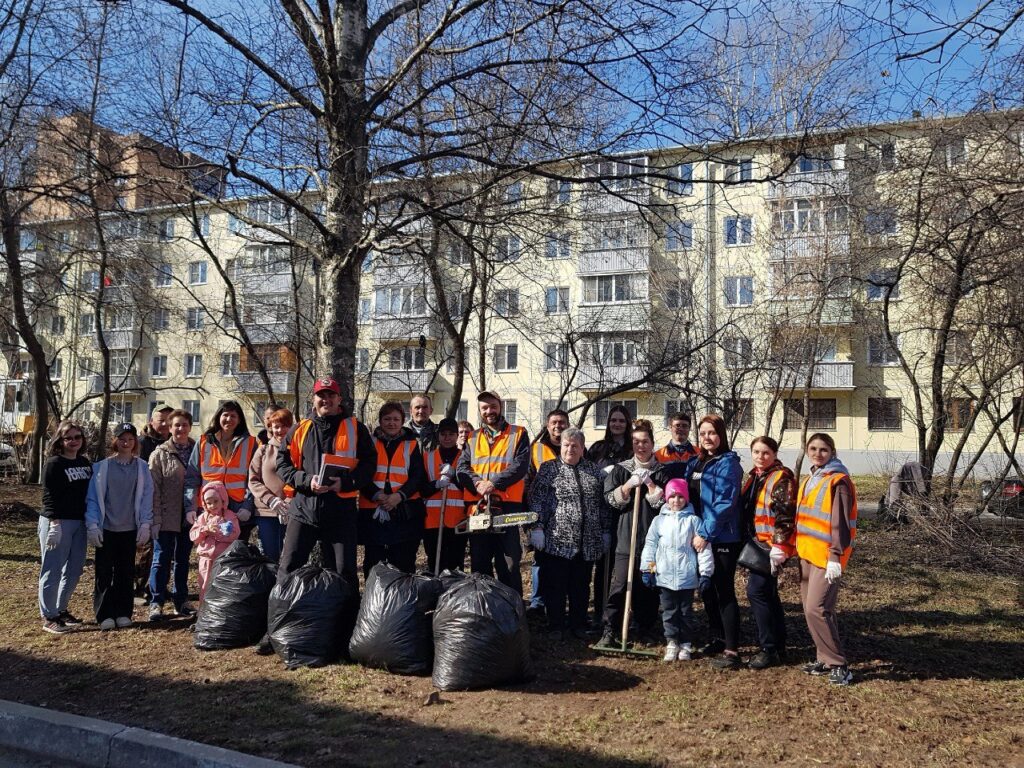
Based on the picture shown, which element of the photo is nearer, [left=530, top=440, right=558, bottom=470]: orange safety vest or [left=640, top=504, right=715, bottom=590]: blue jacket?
[left=640, top=504, right=715, bottom=590]: blue jacket

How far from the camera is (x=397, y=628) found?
5074 mm

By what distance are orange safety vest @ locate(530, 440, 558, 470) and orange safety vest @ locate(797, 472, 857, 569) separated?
6.53 feet

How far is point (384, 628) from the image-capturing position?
510 cm

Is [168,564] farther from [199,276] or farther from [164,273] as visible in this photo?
[199,276]

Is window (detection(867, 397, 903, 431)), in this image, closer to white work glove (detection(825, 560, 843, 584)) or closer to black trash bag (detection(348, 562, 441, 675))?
white work glove (detection(825, 560, 843, 584))

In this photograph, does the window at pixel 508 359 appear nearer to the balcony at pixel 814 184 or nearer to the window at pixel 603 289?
the window at pixel 603 289

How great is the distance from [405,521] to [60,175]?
Answer: 8.68 m

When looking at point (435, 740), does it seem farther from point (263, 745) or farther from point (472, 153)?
point (472, 153)

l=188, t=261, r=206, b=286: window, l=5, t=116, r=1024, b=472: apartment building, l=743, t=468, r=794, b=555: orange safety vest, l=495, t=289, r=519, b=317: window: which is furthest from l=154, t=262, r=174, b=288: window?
l=188, t=261, r=206, b=286: window

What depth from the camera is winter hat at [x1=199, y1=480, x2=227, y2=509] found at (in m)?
6.53

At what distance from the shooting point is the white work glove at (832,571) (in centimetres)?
509

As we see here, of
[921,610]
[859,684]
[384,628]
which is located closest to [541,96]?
[384,628]

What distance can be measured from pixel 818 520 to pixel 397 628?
9.15 ft

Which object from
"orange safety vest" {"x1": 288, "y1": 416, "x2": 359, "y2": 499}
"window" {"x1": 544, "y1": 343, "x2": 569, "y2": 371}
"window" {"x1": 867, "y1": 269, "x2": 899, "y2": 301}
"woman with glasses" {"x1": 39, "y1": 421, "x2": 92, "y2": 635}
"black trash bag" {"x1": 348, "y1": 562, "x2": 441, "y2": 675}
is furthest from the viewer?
"window" {"x1": 544, "y1": 343, "x2": 569, "y2": 371}
